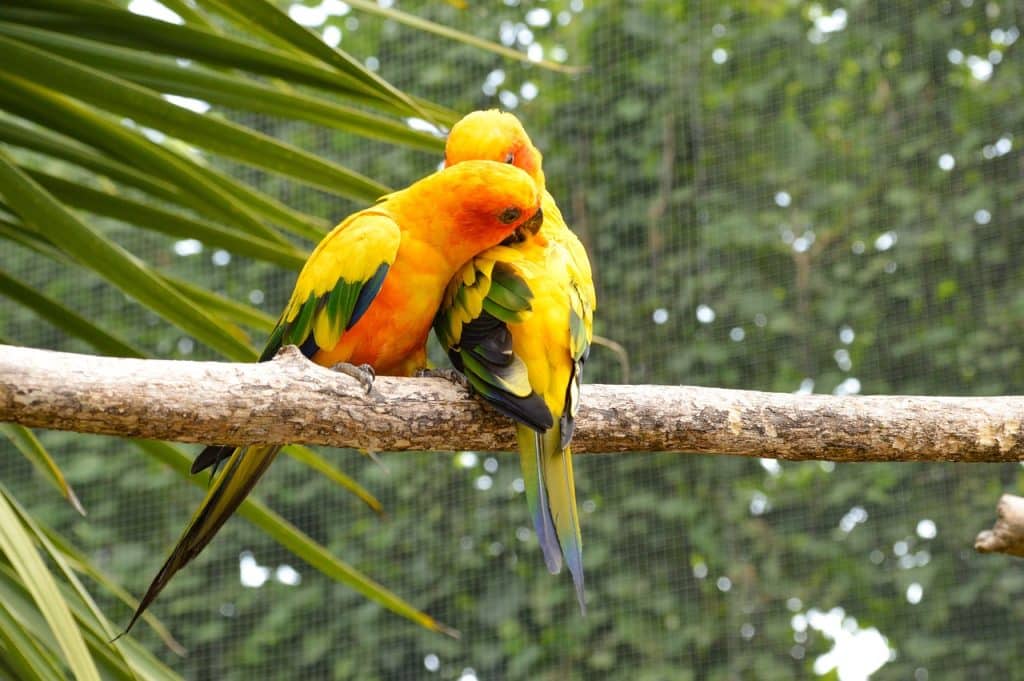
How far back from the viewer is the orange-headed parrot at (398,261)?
1.23 meters

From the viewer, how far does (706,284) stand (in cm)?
277

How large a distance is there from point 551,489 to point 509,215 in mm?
278

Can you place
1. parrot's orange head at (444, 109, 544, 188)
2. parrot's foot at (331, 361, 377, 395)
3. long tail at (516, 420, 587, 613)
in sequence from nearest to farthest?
parrot's foot at (331, 361, 377, 395) < long tail at (516, 420, 587, 613) < parrot's orange head at (444, 109, 544, 188)

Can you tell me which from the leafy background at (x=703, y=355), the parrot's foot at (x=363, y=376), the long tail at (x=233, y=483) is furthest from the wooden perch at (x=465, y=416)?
the leafy background at (x=703, y=355)

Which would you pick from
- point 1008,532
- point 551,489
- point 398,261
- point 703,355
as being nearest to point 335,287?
point 398,261

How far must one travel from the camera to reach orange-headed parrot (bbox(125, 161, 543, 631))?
1232 millimetres

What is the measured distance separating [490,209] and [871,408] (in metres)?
0.41

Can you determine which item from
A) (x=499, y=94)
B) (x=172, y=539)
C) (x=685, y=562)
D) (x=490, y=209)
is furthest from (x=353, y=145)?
(x=490, y=209)

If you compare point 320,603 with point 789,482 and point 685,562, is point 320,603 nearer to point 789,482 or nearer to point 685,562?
point 685,562

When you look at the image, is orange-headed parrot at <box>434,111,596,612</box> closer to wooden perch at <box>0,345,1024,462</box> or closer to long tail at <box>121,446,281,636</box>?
wooden perch at <box>0,345,1024,462</box>

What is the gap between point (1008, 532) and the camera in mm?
1176

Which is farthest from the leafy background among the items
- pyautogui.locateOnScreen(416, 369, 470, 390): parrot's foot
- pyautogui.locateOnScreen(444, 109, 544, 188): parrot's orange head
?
pyautogui.locateOnScreen(416, 369, 470, 390): parrot's foot

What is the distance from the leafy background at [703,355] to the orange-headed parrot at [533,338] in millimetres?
1423

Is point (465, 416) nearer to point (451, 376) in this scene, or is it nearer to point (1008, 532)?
point (451, 376)
